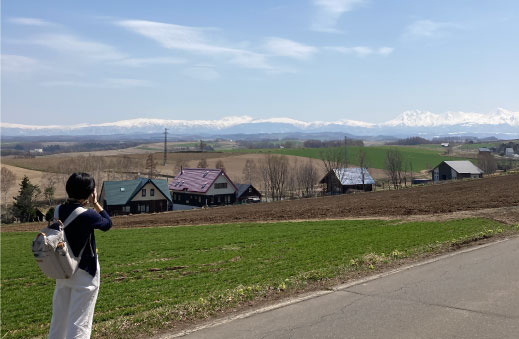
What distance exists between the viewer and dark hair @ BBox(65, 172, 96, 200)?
17.4 ft

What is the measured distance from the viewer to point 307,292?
9.30 metres

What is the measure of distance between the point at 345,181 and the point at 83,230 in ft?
244

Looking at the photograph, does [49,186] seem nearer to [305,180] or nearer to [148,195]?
[148,195]

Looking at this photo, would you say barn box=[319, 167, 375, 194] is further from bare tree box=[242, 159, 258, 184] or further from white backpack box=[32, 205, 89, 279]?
white backpack box=[32, 205, 89, 279]

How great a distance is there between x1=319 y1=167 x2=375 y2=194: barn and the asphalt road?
66954 millimetres

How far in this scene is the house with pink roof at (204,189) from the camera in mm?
69312

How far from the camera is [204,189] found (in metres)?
68.9

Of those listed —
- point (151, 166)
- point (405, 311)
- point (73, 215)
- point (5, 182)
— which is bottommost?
point (5, 182)

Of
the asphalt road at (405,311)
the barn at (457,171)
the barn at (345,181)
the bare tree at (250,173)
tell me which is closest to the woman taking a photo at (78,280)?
the asphalt road at (405,311)

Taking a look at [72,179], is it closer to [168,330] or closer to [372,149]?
[168,330]

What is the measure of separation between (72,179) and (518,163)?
126 metres

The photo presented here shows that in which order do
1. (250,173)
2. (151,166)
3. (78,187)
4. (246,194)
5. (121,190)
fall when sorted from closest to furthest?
(78,187), (121,190), (246,194), (151,166), (250,173)

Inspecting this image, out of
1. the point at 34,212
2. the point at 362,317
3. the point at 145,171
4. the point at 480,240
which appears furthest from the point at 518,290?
the point at 145,171

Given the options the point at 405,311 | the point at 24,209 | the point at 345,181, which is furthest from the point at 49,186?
the point at 405,311
